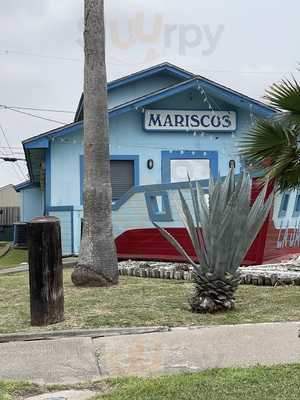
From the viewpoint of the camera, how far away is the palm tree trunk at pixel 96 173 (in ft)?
35.3

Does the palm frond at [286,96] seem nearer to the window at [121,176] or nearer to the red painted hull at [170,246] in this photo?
the red painted hull at [170,246]

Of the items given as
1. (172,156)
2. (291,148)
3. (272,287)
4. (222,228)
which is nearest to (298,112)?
(291,148)

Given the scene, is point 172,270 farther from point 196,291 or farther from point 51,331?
point 51,331

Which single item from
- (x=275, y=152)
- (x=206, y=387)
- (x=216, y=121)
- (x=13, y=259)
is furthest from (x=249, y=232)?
(x=13, y=259)

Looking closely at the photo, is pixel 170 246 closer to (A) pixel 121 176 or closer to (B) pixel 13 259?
(A) pixel 121 176

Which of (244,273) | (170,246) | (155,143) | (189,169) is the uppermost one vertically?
(155,143)

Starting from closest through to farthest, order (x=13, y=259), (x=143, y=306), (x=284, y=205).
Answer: (x=143, y=306), (x=284, y=205), (x=13, y=259)

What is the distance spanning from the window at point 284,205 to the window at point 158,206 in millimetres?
2473

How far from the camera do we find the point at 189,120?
1933 cm

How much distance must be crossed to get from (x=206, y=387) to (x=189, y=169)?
14708 mm

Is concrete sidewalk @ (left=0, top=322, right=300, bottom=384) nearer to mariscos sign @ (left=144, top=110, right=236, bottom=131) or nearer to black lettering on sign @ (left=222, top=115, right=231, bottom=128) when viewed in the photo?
mariscos sign @ (left=144, top=110, right=236, bottom=131)

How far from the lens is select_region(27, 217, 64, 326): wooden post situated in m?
7.61

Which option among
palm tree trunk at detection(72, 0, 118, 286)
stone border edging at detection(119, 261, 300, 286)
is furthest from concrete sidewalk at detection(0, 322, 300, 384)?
palm tree trunk at detection(72, 0, 118, 286)

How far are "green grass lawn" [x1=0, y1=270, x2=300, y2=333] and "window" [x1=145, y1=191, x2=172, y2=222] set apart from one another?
129 inches
